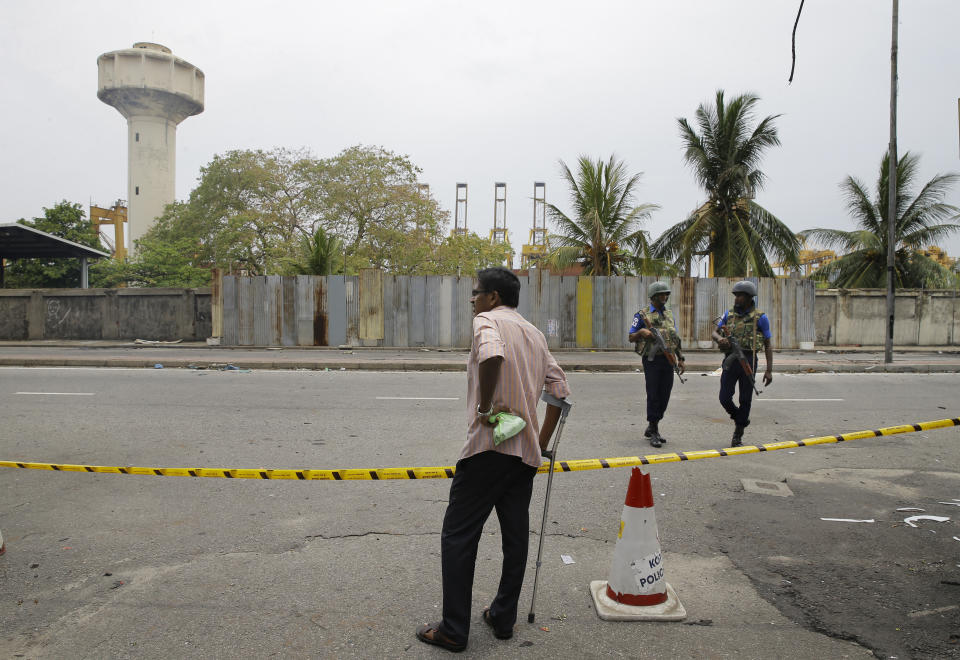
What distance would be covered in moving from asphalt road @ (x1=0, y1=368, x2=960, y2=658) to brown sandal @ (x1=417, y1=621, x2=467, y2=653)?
0.14 feet

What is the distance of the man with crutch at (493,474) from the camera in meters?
2.89

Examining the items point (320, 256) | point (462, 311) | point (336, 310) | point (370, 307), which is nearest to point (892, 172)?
point (462, 311)

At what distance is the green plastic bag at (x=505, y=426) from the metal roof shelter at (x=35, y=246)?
25.2 m

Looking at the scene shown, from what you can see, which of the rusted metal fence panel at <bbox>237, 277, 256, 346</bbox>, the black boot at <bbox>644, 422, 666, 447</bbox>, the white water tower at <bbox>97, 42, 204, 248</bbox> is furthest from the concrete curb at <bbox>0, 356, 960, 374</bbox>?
the white water tower at <bbox>97, 42, 204, 248</bbox>

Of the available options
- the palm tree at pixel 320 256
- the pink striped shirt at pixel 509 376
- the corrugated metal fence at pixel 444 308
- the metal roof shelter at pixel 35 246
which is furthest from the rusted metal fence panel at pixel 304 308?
the pink striped shirt at pixel 509 376

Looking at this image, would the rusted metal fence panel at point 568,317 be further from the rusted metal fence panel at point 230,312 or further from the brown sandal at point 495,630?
the brown sandal at point 495,630

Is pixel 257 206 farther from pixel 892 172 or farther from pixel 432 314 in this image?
pixel 892 172

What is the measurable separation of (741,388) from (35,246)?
27.2 metres

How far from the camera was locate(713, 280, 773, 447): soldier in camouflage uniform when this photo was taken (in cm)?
668

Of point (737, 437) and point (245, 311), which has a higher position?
point (245, 311)

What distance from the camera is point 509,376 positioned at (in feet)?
9.59

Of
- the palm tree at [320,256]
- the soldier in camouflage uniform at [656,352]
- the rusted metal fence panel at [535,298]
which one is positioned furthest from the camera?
the palm tree at [320,256]

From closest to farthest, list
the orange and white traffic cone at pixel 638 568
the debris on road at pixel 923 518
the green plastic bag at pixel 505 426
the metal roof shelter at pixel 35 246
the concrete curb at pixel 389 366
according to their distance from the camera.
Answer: the green plastic bag at pixel 505 426
the orange and white traffic cone at pixel 638 568
the debris on road at pixel 923 518
the concrete curb at pixel 389 366
the metal roof shelter at pixel 35 246

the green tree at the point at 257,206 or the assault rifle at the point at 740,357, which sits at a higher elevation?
the green tree at the point at 257,206
